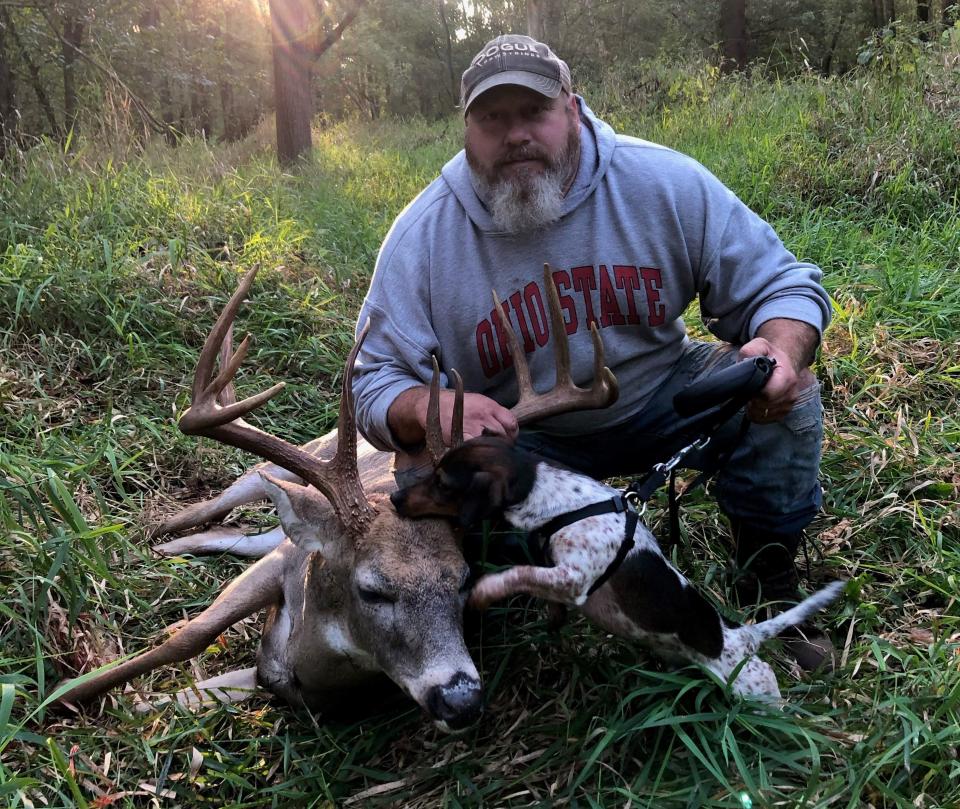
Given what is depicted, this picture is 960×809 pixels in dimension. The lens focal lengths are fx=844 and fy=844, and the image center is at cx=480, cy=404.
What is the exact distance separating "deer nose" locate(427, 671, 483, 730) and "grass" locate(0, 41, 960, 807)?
11.2 inches

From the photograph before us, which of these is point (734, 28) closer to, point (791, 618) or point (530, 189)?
point (530, 189)

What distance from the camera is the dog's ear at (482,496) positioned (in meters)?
2.41

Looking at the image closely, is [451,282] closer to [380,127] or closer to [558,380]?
[558,380]

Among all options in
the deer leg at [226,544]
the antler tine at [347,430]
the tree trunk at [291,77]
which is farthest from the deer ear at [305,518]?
the tree trunk at [291,77]

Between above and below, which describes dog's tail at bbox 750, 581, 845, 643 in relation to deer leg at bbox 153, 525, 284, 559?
above

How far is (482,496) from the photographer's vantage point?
2.42 metres

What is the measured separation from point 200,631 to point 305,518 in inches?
23.1

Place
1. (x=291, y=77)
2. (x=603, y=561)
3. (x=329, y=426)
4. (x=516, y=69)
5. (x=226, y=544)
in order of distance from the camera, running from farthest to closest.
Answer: (x=291, y=77)
(x=329, y=426)
(x=226, y=544)
(x=516, y=69)
(x=603, y=561)

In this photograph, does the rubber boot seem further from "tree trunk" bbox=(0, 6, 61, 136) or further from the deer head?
"tree trunk" bbox=(0, 6, 61, 136)

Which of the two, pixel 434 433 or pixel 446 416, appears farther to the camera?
pixel 446 416

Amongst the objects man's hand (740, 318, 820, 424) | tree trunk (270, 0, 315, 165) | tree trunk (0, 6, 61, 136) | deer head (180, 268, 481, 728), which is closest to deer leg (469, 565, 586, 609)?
deer head (180, 268, 481, 728)

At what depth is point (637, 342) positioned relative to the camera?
10.7 ft

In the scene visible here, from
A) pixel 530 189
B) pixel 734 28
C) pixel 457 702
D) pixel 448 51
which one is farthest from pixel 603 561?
pixel 448 51

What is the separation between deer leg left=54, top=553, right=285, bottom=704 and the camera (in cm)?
268
